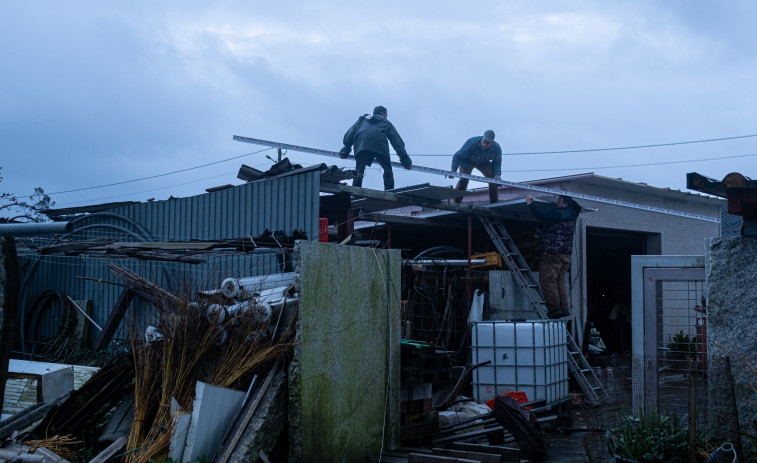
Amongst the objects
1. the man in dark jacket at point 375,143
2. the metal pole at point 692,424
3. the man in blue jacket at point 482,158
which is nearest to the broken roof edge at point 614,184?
the man in blue jacket at point 482,158

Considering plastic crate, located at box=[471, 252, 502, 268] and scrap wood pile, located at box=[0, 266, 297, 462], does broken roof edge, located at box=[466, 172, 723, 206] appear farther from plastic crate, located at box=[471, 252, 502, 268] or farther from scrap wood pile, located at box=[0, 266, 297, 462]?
scrap wood pile, located at box=[0, 266, 297, 462]

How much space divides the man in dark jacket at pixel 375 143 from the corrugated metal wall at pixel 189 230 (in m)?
1.27

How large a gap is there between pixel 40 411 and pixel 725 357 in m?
6.22

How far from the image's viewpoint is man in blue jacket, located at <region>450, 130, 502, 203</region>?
41.6 feet

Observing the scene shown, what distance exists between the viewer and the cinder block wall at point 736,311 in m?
5.64

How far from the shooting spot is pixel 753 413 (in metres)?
5.60

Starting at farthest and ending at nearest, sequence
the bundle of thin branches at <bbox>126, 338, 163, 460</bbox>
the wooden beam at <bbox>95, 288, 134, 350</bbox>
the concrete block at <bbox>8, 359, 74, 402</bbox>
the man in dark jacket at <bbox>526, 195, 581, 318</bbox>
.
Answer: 1. the man in dark jacket at <bbox>526, 195, 581, 318</bbox>
2. the wooden beam at <bbox>95, 288, 134, 350</bbox>
3. the concrete block at <bbox>8, 359, 74, 402</bbox>
4. the bundle of thin branches at <bbox>126, 338, 163, 460</bbox>

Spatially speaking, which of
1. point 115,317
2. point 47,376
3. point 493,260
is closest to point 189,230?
point 115,317

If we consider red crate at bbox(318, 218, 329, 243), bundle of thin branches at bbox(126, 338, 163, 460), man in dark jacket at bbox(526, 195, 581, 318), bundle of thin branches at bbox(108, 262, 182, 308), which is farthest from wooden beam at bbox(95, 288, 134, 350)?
man in dark jacket at bbox(526, 195, 581, 318)

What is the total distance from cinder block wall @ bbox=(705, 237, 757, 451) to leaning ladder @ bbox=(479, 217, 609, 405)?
533 centimetres

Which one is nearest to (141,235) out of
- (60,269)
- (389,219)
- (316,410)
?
(60,269)

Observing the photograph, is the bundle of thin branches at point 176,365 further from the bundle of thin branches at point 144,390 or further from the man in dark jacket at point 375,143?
the man in dark jacket at point 375,143

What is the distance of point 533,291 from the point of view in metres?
12.3

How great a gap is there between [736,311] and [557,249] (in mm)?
6292
